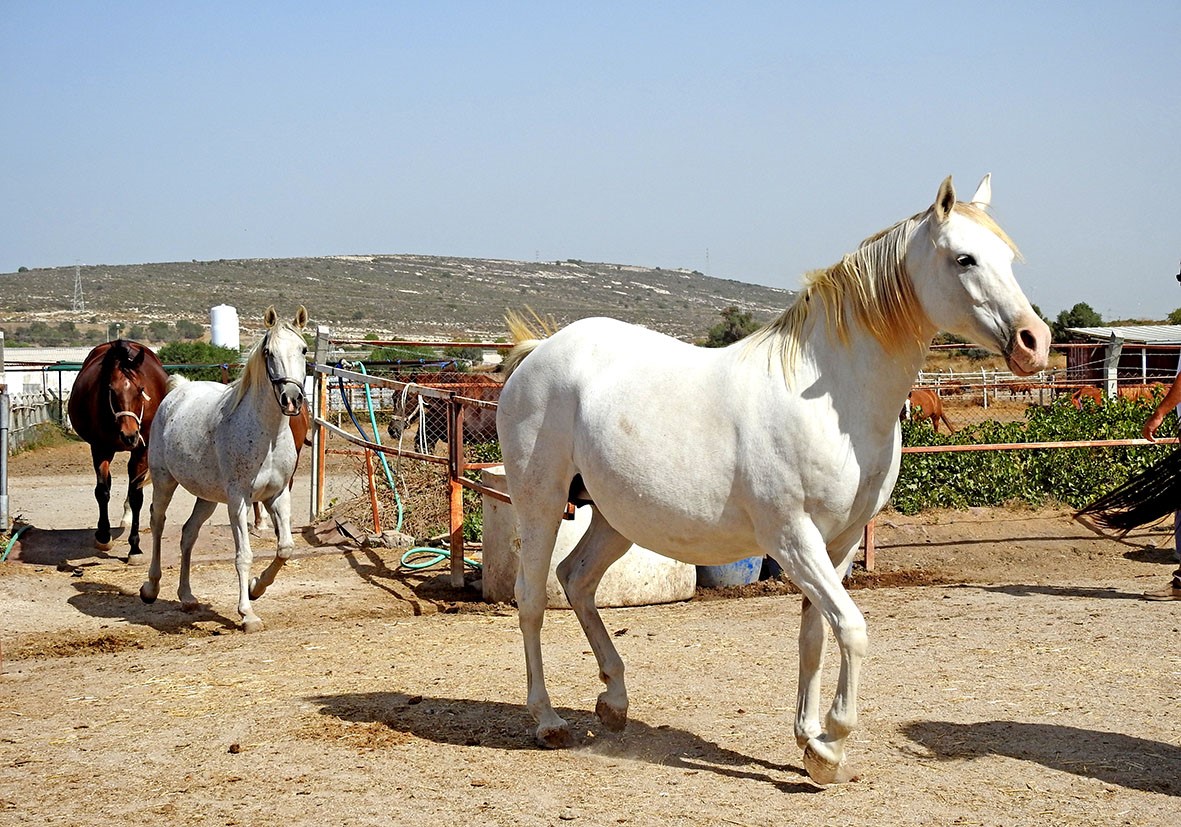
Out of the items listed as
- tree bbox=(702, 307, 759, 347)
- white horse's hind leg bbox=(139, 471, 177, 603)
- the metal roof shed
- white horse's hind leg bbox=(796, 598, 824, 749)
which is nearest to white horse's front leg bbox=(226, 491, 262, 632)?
white horse's hind leg bbox=(139, 471, 177, 603)

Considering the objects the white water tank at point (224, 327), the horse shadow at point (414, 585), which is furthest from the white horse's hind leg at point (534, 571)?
the white water tank at point (224, 327)

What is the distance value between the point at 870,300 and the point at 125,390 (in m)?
8.20

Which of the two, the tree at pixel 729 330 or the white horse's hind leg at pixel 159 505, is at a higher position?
the tree at pixel 729 330

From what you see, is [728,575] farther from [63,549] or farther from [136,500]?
[63,549]

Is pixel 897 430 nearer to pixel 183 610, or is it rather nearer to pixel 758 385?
pixel 758 385

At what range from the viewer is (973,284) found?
3.90m

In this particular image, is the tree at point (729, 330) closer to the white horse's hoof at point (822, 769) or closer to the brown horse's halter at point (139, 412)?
the brown horse's halter at point (139, 412)

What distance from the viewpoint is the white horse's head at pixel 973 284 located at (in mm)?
3805

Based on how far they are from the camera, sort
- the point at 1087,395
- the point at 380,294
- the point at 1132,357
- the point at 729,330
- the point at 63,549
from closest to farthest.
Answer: the point at 63,549, the point at 1087,395, the point at 1132,357, the point at 729,330, the point at 380,294

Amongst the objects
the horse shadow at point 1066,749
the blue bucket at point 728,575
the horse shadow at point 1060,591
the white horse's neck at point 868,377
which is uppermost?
the white horse's neck at point 868,377

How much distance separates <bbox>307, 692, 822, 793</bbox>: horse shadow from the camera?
4.37m

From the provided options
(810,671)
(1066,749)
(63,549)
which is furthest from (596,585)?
(63,549)

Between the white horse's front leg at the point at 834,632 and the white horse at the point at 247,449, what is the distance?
4345 mm

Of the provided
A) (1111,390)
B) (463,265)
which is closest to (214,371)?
(1111,390)
